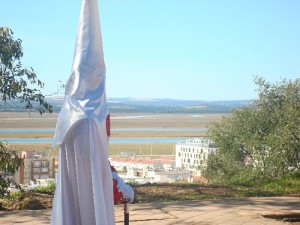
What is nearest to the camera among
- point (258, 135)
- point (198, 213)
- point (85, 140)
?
point (85, 140)

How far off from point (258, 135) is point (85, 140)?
15512 millimetres

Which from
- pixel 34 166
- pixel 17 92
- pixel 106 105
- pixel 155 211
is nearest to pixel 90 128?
pixel 106 105

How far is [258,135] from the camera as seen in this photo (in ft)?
60.4

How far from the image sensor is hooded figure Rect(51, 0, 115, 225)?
3.58 m

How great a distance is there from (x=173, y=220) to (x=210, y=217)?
1.74 feet

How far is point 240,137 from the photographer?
19547mm

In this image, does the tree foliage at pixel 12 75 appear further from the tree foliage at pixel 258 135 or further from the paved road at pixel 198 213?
the tree foliage at pixel 258 135

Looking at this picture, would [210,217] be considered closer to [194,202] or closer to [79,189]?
[194,202]

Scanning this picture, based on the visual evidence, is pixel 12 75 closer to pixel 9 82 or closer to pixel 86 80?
pixel 9 82

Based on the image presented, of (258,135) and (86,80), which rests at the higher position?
(86,80)

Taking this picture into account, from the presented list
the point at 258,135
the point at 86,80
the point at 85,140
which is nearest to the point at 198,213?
the point at 85,140

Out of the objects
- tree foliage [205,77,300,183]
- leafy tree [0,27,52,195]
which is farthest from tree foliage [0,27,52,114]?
tree foliage [205,77,300,183]

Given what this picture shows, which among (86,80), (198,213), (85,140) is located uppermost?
(86,80)

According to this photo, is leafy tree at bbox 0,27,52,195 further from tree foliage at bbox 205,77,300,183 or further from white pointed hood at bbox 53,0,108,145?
tree foliage at bbox 205,77,300,183
